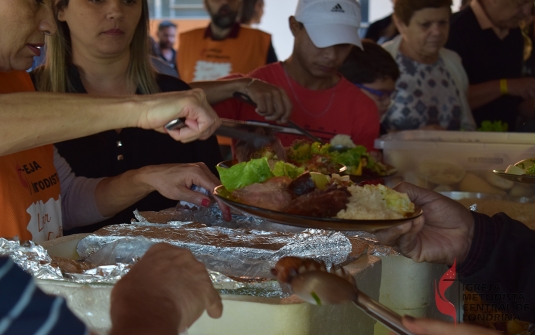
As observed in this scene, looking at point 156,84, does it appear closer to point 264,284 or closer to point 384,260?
point 384,260

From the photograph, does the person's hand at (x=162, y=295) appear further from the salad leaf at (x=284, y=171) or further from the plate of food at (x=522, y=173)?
the plate of food at (x=522, y=173)

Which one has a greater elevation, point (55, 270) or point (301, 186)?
point (301, 186)

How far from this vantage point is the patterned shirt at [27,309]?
0.56 metres

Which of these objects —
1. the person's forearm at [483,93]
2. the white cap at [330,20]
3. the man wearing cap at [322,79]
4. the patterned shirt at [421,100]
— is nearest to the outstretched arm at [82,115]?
the man wearing cap at [322,79]

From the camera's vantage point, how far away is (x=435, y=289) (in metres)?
1.33

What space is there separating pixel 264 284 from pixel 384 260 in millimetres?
397

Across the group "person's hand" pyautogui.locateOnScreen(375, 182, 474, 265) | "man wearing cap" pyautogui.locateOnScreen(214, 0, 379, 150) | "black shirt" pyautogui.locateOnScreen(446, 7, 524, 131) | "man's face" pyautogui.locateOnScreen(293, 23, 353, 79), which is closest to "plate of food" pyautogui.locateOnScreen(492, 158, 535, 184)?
"person's hand" pyautogui.locateOnScreen(375, 182, 474, 265)

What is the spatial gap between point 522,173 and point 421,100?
1355 mm

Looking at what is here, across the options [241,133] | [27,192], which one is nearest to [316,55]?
[241,133]

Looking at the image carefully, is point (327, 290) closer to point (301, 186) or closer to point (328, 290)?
point (328, 290)

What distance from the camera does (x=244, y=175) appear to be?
123 cm

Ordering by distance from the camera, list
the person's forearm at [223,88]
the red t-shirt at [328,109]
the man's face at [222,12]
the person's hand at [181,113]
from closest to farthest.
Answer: the person's hand at [181,113]
the person's forearm at [223,88]
the red t-shirt at [328,109]
the man's face at [222,12]

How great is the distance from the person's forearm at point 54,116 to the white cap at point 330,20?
1489mm

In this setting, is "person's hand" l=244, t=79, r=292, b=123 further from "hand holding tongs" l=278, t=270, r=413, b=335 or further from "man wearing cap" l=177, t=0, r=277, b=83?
"hand holding tongs" l=278, t=270, r=413, b=335
